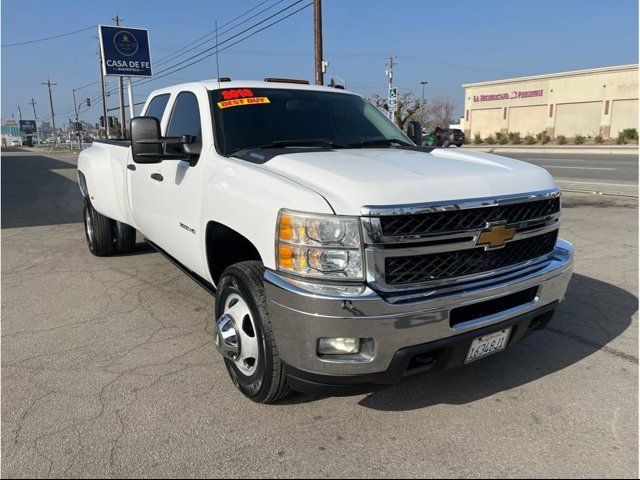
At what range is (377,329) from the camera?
2.25 meters

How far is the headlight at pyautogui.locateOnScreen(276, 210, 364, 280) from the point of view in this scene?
228cm

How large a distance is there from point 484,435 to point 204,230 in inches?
80.8

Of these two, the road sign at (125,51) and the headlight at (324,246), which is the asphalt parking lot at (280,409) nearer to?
the headlight at (324,246)

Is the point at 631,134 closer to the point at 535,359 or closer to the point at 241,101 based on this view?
the point at 535,359

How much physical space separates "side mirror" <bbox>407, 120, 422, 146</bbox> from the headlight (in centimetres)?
257

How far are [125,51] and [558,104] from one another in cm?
3814

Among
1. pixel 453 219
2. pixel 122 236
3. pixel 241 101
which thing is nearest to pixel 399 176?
pixel 453 219

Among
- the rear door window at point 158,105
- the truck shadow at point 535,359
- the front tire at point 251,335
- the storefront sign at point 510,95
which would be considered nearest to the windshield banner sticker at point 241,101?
the rear door window at point 158,105

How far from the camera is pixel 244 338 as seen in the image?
2.84 meters

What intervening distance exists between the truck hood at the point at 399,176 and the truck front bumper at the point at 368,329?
437 mm

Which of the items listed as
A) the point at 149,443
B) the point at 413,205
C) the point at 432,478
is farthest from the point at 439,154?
the point at 149,443

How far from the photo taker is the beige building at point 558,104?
4212cm

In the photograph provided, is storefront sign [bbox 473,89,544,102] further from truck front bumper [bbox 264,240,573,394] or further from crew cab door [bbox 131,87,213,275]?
truck front bumper [bbox 264,240,573,394]

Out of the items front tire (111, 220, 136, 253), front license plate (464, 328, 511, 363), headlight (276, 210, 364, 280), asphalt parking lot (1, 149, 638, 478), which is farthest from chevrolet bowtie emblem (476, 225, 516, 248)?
front tire (111, 220, 136, 253)
